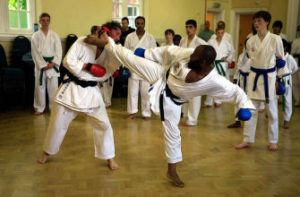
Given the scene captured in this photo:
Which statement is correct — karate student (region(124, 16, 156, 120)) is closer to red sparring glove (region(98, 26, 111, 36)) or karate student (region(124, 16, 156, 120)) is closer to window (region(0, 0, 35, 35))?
window (region(0, 0, 35, 35))

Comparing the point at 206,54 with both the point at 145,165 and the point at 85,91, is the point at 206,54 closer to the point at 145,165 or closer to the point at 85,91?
the point at 85,91

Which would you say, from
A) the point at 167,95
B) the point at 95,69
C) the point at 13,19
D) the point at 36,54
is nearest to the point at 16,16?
the point at 13,19

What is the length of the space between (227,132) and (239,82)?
0.97m

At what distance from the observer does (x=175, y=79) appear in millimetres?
2545

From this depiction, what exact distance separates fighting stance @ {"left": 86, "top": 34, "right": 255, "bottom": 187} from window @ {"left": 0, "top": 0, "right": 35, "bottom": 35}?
394 centimetres

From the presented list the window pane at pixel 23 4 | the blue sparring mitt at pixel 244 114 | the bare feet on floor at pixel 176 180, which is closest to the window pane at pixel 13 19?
the window pane at pixel 23 4

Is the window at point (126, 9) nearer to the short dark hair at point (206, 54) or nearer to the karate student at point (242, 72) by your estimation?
the karate student at point (242, 72)

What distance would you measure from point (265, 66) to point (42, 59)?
134 inches

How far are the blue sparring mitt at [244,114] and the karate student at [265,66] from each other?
152 centimetres

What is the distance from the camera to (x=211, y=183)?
2.86 m

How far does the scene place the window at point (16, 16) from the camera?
600cm

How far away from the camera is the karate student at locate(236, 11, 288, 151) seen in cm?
356

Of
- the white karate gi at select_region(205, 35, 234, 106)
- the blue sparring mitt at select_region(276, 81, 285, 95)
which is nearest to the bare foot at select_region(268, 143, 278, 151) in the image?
the blue sparring mitt at select_region(276, 81, 285, 95)

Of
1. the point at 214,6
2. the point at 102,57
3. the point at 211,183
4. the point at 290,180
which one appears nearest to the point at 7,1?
the point at 102,57
